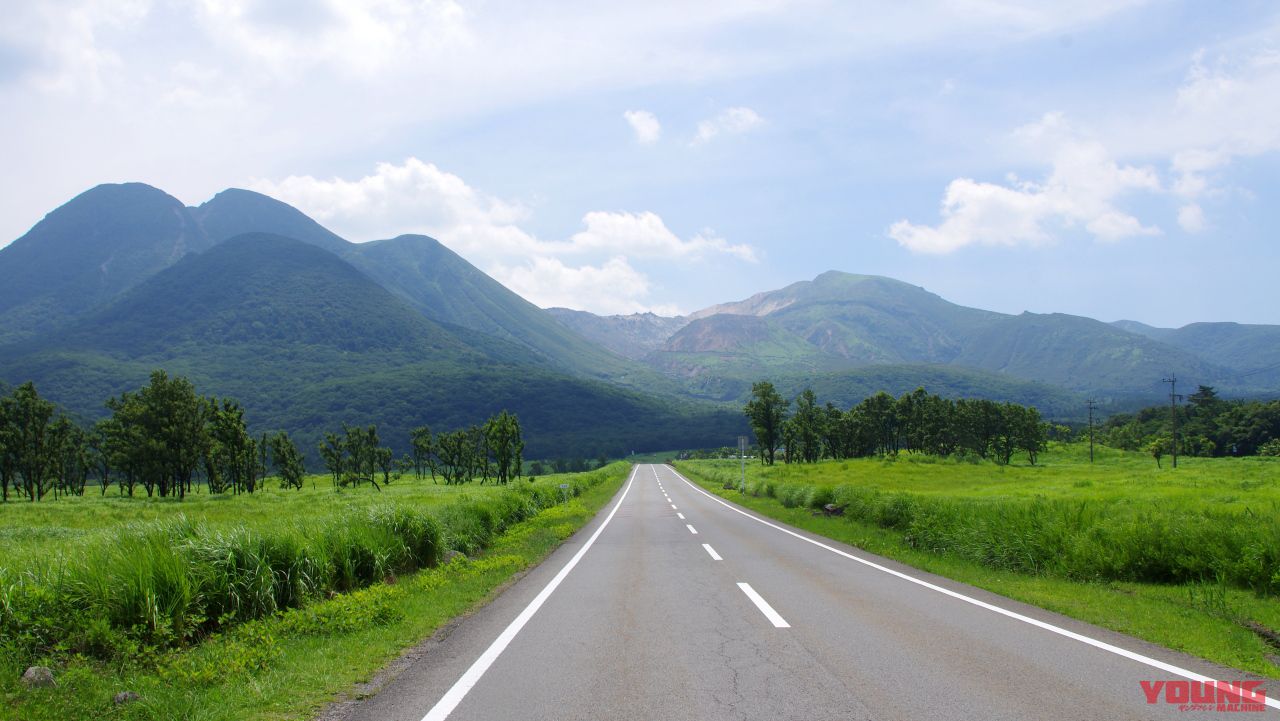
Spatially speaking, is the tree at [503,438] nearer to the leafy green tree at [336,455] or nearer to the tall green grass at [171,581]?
the leafy green tree at [336,455]

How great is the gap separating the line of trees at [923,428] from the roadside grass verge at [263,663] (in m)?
83.9

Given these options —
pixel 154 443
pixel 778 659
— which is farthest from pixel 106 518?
pixel 778 659

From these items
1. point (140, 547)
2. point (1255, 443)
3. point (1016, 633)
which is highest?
point (140, 547)

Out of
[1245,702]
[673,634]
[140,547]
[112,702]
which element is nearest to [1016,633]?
[1245,702]

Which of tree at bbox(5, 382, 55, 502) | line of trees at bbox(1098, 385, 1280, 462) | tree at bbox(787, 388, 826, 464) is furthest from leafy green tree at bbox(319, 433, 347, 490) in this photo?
line of trees at bbox(1098, 385, 1280, 462)

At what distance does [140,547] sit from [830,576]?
10.8 m

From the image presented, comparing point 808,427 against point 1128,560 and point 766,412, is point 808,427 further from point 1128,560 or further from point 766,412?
point 1128,560

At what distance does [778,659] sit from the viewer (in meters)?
6.64

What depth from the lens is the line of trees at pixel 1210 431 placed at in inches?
3521

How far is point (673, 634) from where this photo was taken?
25.8 feet

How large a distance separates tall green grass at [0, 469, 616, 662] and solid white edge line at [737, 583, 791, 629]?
21.2 ft

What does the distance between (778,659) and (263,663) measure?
5.25 metres

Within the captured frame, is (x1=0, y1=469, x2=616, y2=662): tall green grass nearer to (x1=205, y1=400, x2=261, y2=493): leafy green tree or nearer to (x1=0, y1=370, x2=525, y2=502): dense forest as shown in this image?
(x1=0, y1=370, x2=525, y2=502): dense forest

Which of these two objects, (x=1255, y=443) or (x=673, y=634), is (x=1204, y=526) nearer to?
(x=673, y=634)
